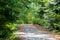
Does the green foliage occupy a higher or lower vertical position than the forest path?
higher

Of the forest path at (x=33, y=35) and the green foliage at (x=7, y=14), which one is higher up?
the green foliage at (x=7, y=14)

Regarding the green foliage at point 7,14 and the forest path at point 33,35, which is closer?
the green foliage at point 7,14

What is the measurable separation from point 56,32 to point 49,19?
195 cm

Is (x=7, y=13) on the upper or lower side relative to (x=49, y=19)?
upper

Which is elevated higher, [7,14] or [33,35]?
[7,14]

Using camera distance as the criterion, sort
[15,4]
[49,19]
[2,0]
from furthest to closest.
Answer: [49,19] → [15,4] → [2,0]

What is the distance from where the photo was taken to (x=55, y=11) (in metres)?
17.9

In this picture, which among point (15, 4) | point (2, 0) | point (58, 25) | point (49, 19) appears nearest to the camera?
point (2, 0)

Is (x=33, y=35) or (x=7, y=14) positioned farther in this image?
(x=33, y=35)

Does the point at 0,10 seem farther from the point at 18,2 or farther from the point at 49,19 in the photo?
the point at 49,19

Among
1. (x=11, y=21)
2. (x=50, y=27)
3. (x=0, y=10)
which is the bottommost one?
(x=50, y=27)

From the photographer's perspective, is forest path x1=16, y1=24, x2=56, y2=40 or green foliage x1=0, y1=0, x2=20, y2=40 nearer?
green foliage x1=0, y1=0, x2=20, y2=40

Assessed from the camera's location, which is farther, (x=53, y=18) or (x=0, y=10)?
(x=53, y=18)

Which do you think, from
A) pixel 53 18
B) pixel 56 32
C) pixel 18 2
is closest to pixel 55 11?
pixel 53 18
